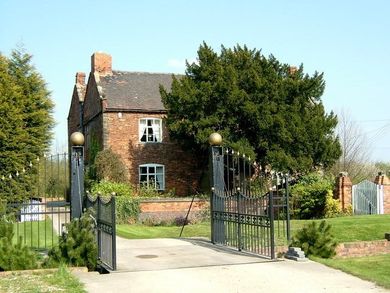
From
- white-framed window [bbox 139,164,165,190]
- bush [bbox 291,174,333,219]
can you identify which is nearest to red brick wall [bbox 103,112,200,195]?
white-framed window [bbox 139,164,165,190]

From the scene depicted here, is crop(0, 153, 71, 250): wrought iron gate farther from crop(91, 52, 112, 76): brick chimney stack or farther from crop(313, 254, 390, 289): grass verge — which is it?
crop(91, 52, 112, 76): brick chimney stack

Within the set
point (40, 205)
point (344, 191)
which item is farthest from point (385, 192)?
point (40, 205)

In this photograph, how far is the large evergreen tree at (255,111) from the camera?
25859 millimetres

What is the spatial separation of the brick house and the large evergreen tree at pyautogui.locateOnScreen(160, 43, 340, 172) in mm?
3097

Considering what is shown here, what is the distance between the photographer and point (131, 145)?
98.6ft

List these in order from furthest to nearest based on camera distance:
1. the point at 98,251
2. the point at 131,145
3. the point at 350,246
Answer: the point at 131,145 < the point at 350,246 < the point at 98,251

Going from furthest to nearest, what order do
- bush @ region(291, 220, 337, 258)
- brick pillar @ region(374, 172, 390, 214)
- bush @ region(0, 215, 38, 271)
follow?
1. brick pillar @ region(374, 172, 390, 214)
2. bush @ region(291, 220, 337, 258)
3. bush @ region(0, 215, 38, 271)

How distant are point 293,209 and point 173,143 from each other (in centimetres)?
980

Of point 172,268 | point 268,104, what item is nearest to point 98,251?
point 172,268

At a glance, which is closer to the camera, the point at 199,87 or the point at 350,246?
the point at 350,246

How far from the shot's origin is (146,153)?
30469mm

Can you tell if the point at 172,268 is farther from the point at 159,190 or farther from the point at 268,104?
the point at 159,190

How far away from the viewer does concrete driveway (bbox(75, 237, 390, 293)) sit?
8164 mm

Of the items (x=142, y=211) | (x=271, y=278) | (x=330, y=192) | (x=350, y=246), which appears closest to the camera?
(x=271, y=278)
